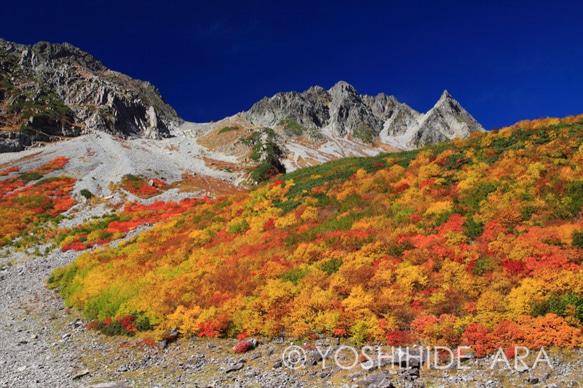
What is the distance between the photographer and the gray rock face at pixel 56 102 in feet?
306

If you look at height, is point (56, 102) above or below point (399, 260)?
above

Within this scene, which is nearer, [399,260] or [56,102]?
[399,260]

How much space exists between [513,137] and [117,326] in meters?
30.8

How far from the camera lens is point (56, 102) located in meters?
113

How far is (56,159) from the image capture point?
67188 millimetres

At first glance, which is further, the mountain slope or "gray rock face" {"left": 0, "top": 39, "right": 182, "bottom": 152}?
"gray rock face" {"left": 0, "top": 39, "right": 182, "bottom": 152}

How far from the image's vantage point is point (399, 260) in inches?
608

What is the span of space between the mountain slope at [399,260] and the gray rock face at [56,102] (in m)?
83.4

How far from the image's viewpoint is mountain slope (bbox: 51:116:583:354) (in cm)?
1103

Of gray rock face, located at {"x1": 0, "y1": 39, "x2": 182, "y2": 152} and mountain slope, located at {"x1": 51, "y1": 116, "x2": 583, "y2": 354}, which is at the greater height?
gray rock face, located at {"x1": 0, "y1": 39, "x2": 182, "y2": 152}

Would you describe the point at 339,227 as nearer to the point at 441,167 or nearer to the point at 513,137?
the point at 441,167

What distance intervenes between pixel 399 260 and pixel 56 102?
Answer: 135845 millimetres

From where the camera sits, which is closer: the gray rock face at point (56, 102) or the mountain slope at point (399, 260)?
the mountain slope at point (399, 260)

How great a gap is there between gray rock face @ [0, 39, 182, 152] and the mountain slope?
3282 inches
